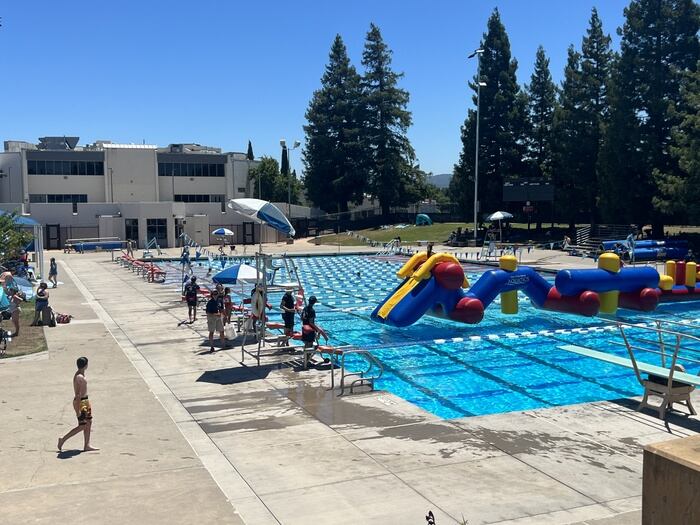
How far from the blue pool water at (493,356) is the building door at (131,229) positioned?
38133 millimetres

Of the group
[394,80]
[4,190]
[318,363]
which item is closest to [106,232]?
[4,190]

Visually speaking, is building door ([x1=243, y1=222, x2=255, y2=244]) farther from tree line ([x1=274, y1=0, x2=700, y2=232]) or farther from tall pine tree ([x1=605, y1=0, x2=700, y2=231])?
tall pine tree ([x1=605, y1=0, x2=700, y2=231])

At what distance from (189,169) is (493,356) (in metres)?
58.3

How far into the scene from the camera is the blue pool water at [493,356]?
13.2 metres

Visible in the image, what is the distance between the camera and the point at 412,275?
66.0 feet

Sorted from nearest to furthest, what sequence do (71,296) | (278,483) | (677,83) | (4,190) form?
(278,483), (71,296), (677,83), (4,190)

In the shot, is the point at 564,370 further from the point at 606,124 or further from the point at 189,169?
the point at 189,169

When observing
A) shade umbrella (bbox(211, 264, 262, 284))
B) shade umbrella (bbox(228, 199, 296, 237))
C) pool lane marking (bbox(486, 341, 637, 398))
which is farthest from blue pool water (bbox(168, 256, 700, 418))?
shade umbrella (bbox(228, 199, 296, 237))

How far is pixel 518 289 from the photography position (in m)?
21.2

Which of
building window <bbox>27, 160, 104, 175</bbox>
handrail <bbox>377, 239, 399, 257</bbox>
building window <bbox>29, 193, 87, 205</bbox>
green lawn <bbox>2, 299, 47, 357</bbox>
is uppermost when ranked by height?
building window <bbox>27, 160, 104, 175</bbox>

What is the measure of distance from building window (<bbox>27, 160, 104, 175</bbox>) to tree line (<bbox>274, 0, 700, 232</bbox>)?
Result: 2037 cm

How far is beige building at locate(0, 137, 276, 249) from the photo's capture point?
2375 inches

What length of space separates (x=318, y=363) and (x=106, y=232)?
49.8 meters

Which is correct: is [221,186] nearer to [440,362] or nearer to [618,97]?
[618,97]
